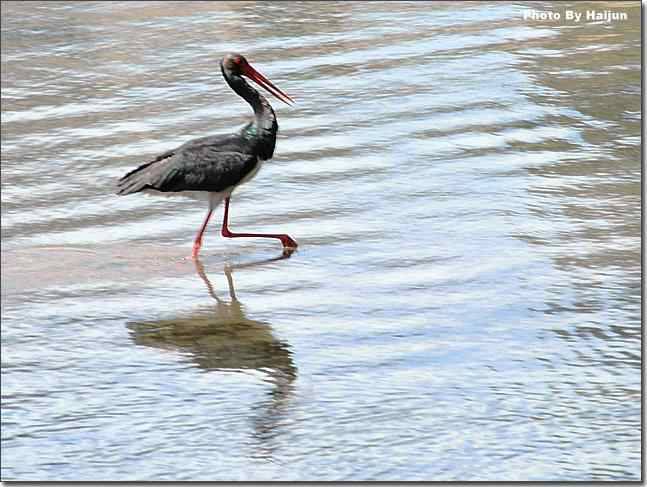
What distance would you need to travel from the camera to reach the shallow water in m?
6.04

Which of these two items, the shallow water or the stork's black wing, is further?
the stork's black wing

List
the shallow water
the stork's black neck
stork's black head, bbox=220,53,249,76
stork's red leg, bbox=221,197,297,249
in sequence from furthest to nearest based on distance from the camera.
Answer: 1. stork's black head, bbox=220,53,249,76
2. the stork's black neck
3. stork's red leg, bbox=221,197,297,249
4. the shallow water

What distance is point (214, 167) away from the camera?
28.4 feet

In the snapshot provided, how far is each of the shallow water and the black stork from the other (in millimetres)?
295

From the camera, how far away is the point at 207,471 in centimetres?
575

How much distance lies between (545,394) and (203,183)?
9.64 feet

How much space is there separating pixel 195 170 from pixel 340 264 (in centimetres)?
106

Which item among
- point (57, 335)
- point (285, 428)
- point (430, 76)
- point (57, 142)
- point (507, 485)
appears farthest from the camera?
point (430, 76)

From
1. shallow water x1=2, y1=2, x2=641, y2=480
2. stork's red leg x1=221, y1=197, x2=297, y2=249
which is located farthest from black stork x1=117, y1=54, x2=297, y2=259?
shallow water x1=2, y1=2, x2=641, y2=480

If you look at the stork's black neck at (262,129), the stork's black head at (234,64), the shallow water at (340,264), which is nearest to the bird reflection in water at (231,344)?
the shallow water at (340,264)

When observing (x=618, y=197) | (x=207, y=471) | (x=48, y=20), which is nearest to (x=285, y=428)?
(x=207, y=471)

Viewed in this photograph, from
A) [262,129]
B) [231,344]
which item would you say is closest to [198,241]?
[262,129]

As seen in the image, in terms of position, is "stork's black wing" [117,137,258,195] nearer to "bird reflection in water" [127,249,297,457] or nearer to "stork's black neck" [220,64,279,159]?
"stork's black neck" [220,64,279,159]

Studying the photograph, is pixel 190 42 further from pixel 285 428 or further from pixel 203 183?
pixel 285 428
